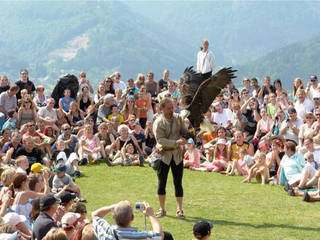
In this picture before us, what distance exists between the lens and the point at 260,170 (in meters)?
12.1

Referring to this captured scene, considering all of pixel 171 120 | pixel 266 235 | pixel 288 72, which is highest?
pixel 288 72

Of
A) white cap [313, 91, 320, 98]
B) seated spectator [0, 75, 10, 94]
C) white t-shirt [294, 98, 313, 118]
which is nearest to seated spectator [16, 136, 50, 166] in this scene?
seated spectator [0, 75, 10, 94]

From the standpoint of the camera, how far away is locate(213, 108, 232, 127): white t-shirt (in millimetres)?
15609

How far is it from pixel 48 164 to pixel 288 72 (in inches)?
7576

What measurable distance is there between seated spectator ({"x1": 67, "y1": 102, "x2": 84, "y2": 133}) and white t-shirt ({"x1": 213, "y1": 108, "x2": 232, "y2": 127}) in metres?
3.64

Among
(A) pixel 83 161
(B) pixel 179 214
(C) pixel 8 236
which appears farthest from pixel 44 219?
(A) pixel 83 161

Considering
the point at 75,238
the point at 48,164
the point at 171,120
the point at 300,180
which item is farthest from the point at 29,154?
the point at 75,238

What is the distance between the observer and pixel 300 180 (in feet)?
36.5

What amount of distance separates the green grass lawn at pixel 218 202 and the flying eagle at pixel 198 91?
159cm

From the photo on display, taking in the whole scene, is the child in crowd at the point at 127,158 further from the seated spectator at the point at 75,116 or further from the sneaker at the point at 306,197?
the sneaker at the point at 306,197

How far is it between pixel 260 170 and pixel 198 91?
329 cm

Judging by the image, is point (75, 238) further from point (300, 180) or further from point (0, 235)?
point (300, 180)

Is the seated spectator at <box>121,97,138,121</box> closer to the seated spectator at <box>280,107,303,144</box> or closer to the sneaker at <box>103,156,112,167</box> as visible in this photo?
the sneaker at <box>103,156,112,167</box>

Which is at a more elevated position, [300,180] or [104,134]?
[104,134]
